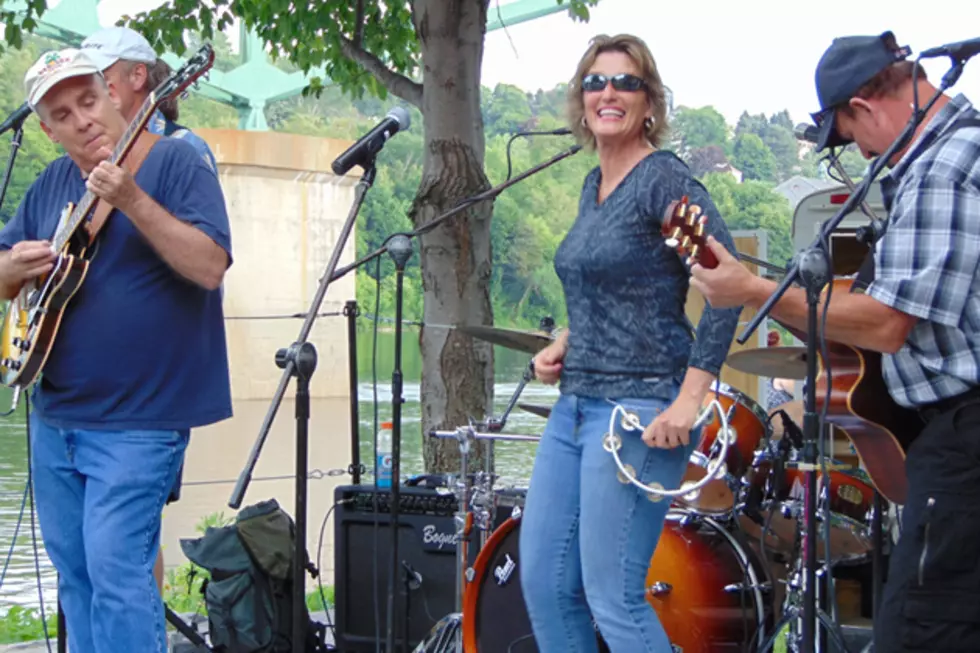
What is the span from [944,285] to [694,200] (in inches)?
25.0

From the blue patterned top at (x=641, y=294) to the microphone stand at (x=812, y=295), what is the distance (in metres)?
0.22

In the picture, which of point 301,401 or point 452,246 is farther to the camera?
point 452,246

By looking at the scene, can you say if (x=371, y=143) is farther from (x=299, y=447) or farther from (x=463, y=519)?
(x=463, y=519)

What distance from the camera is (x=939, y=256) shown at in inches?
89.2

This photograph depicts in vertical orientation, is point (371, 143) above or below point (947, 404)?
above

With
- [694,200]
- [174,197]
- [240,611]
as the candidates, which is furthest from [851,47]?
[240,611]

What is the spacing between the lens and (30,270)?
3.03 meters

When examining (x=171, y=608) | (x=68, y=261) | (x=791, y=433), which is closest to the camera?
(x=68, y=261)

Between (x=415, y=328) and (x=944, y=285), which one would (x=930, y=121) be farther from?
(x=415, y=328)

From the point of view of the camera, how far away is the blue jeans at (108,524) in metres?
2.89

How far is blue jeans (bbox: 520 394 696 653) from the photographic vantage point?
2691 millimetres

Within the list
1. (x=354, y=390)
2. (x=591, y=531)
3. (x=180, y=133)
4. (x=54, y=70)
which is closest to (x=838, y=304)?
(x=591, y=531)

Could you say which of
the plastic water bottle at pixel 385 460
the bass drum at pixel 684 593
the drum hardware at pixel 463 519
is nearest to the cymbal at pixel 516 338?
the drum hardware at pixel 463 519

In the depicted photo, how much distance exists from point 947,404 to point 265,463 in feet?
41.4
